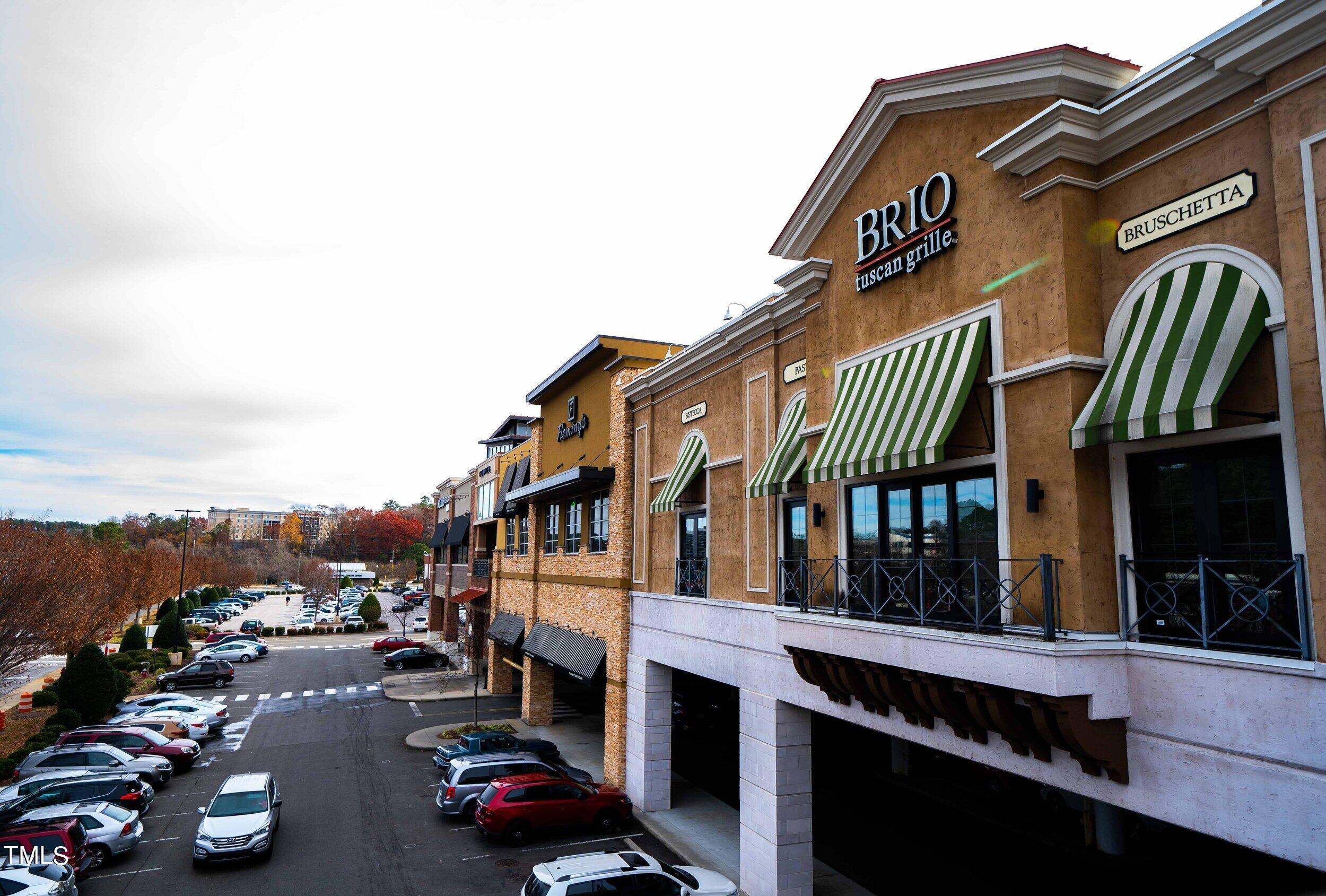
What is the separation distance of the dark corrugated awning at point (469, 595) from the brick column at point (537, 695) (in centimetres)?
1073

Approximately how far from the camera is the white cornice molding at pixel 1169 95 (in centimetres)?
718

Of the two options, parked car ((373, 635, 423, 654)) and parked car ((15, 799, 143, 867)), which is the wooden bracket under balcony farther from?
parked car ((373, 635, 423, 654))

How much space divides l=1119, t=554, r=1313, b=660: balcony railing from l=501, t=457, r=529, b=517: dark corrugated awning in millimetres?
29713

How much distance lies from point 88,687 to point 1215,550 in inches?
1495

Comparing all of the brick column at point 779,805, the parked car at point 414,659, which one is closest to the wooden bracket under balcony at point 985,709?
the brick column at point 779,805

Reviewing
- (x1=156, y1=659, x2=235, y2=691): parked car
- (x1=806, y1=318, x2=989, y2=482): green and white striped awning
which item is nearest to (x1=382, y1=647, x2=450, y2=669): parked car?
(x1=156, y1=659, x2=235, y2=691): parked car

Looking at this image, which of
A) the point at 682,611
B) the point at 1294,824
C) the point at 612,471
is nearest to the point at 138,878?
the point at 682,611

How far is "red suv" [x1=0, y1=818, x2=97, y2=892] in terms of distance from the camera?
53.7 ft

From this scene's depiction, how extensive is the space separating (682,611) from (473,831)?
8.50 m

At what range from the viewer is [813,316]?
560 inches

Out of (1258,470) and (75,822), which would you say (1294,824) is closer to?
(1258,470)

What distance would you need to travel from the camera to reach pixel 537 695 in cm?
3322

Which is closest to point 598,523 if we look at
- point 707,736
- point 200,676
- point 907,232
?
point 707,736

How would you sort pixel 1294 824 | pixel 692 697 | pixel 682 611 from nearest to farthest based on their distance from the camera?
pixel 1294 824, pixel 682 611, pixel 692 697
